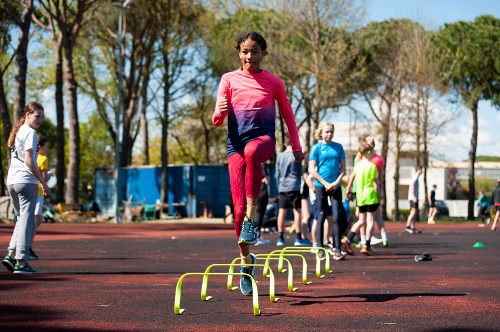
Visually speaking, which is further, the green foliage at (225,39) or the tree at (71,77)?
the green foliage at (225,39)

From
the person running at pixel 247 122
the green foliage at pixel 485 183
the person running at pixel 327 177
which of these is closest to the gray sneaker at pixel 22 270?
the person running at pixel 247 122

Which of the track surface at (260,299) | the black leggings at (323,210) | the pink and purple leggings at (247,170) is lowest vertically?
the track surface at (260,299)

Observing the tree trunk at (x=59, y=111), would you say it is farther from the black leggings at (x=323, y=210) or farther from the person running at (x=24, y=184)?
the person running at (x=24, y=184)

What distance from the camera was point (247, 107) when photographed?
7.57 metres

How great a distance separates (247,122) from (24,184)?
3.55 m

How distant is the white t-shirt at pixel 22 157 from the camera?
1012 cm

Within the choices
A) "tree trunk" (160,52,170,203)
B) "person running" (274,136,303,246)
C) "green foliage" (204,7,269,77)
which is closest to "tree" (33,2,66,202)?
"tree trunk" (160,52,170,203)

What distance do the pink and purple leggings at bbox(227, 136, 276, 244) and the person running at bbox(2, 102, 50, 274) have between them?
10.5 ft

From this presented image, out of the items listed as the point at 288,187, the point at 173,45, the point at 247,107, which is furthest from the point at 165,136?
the point at 247,107

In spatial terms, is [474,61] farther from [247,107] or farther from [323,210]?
[247,107]

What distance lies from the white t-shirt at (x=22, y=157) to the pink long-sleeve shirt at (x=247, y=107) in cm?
314

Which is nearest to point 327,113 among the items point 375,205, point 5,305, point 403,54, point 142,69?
point 403,54

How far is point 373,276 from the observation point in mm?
10320

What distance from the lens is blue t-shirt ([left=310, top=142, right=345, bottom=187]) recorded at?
13.2 meters
